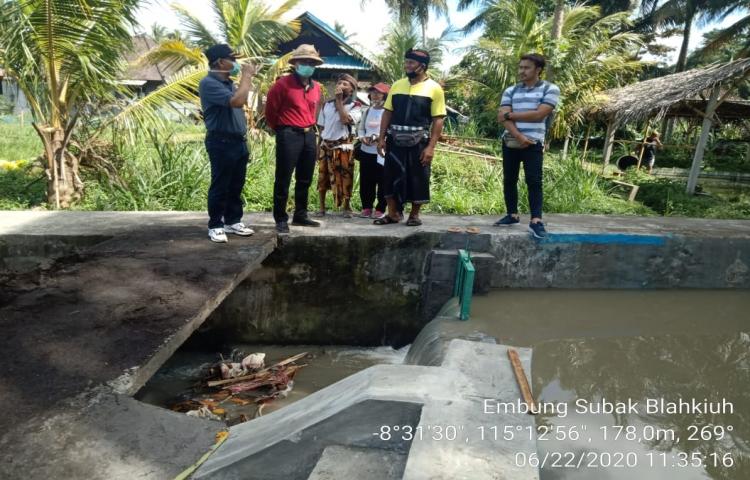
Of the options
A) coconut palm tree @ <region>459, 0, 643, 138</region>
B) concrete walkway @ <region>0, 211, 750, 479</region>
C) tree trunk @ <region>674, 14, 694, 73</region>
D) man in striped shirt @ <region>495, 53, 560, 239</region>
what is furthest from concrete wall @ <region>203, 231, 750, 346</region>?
tree trunk @ <region>674, 14, 694, 73</region>

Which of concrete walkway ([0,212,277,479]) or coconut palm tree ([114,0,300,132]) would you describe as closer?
concrete walkway ([0,212,277,479])

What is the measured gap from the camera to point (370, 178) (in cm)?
562

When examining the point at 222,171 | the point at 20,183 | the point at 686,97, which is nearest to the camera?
the point at 222,171

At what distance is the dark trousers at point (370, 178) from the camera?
5469 mm

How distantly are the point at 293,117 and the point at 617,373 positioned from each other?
10.6ft

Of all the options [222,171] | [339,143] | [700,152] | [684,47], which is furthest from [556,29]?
[684,47]

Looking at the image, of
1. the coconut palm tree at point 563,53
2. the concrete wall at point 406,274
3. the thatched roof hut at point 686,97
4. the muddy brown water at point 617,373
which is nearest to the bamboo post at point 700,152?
the thatched roof hut at point 686,97

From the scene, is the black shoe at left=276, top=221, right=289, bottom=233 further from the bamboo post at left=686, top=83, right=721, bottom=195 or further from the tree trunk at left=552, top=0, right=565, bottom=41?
the bamboo post at left=686, top=83, right=721, bottom=195

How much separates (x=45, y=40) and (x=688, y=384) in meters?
6.81

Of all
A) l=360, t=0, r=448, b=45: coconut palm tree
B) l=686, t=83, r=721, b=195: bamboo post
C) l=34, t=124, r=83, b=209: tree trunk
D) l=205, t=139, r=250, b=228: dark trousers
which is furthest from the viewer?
l=360, t=0, r=448, b=45: coconut palm tree

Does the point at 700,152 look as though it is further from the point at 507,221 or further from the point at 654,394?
the point at 654,394

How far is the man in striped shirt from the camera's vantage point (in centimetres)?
457

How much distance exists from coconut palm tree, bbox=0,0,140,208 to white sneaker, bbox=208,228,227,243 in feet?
10.1

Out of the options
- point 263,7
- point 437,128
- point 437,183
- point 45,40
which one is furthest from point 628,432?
point 263,7
